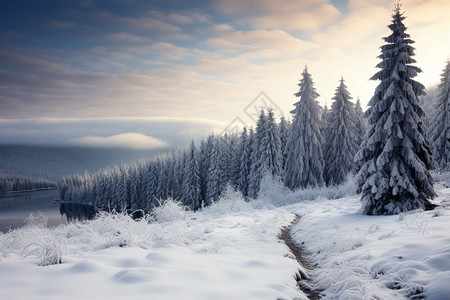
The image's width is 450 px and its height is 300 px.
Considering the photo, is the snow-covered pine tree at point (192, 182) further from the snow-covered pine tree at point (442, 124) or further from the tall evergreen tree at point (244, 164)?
the snow-covered pine tree at point (442, 124)

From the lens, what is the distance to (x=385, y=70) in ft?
42.4

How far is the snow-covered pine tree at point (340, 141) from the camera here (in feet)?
109

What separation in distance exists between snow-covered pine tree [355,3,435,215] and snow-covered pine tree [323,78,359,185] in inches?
833

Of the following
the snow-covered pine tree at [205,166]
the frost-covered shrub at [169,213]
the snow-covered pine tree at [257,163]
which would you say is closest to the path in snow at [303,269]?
the frost-covered shrub at [169,213]

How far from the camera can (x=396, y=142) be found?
39.6 feet

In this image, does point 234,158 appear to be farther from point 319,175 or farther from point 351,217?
point 351,217

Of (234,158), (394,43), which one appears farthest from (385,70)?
(234,158)

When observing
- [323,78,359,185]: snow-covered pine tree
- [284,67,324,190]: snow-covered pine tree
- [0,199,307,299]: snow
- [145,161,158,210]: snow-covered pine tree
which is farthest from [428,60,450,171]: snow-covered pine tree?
[145,161,158,210]: snow-covered pine tree

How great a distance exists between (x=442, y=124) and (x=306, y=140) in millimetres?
16467

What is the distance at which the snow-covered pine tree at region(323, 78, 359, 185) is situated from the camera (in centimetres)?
3309

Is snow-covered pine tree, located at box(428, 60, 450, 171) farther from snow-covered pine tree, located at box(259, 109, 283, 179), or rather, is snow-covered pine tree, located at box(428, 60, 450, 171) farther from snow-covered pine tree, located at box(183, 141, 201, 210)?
snow-covered pine tree, located at box(183, 141, 201, 210)

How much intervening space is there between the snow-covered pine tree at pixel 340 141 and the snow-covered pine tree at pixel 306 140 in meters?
2.40

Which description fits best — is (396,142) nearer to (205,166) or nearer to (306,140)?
(306,140)

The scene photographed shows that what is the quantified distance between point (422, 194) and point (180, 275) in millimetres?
12104
